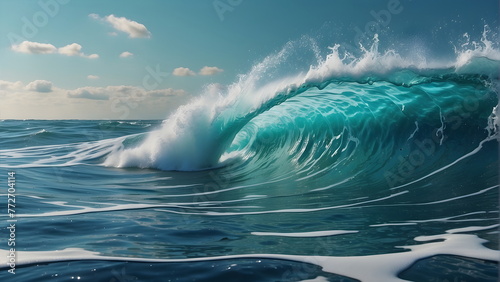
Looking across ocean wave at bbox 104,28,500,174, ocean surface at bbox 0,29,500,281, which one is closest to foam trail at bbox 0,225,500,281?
ocean surface at bbox 0,29,500,281

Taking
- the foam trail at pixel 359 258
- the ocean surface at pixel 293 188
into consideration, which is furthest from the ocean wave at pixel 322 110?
the foam trail at pixel 359 258

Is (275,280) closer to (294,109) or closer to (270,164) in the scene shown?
(270,164)

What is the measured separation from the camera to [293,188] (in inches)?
304

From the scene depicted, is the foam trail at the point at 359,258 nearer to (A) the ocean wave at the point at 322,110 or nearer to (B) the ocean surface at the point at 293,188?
(B) the ocean surface at the point at 293,188

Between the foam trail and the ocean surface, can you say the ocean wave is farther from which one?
the foam trail

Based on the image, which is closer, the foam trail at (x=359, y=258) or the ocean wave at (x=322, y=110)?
the foam trail at (x=359, y=258)

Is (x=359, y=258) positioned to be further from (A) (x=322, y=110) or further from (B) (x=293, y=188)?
(A) (x=322, y=110)

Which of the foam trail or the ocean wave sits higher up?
the ocean wave

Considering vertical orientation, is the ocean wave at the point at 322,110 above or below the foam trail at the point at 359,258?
above

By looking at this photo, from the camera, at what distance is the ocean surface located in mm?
3377

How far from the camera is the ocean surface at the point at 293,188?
3.38 meters

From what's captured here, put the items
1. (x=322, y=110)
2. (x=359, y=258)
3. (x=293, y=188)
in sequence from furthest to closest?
(x=322, y=110) → (x=293, y=188) → (x=359, y=258)

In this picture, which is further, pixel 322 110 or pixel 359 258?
pixel 322 110

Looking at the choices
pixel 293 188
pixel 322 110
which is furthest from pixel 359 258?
pixel 322 110
